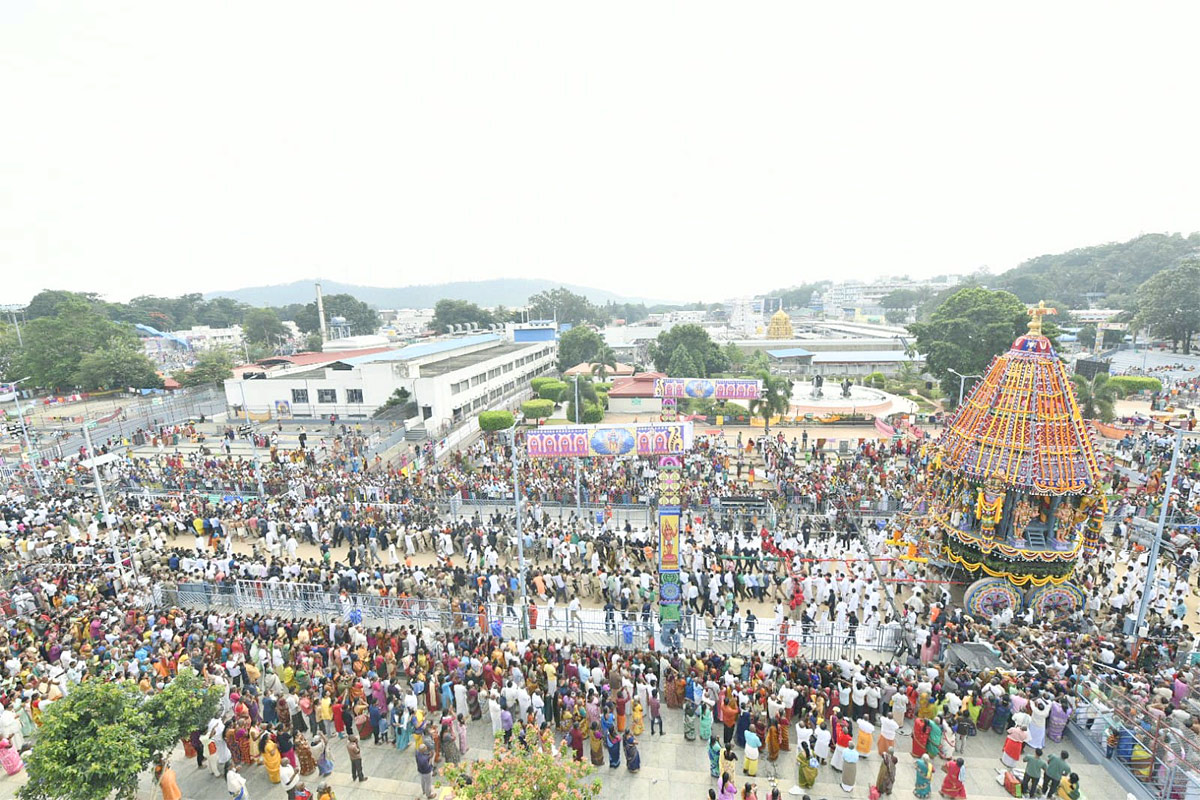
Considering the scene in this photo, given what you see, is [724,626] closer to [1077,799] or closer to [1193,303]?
[1077,799]

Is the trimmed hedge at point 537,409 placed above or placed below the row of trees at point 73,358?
below

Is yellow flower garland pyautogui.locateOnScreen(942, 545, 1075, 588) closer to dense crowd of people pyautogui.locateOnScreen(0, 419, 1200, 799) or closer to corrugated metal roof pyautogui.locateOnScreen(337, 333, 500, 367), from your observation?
dense crowd of people pyautogui.locateOnScreen(0, 419, 1200, 799)

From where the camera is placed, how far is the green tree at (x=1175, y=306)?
5203cm

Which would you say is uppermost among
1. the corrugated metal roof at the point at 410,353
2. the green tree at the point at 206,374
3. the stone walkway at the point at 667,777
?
the corrugated metal roof at the point at 410,353

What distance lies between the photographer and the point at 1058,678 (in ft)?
35.3

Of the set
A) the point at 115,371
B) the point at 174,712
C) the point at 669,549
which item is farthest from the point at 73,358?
the point at 669,549

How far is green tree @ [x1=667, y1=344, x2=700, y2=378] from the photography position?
1949 inches

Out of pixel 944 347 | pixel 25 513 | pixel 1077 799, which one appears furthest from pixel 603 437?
pixel 944 347

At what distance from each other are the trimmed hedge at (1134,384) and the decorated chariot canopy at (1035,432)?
3638 cm

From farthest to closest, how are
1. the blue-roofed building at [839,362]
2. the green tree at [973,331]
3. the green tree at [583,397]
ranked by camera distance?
the blue-roofed building at [839,362] < the green tree at [583,397] < the green tree at [973,331]

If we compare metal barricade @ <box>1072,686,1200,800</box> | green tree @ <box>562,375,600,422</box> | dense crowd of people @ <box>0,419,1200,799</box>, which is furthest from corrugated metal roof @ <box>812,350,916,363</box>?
metal barricade @ <box>1072,686,1200,800</box>

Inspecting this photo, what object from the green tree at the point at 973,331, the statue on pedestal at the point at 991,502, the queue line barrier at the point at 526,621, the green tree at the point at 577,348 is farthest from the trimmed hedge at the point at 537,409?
the statue on pedestal at the point at 991,502

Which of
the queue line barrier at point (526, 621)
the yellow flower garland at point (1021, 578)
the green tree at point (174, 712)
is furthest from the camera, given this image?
the yellow flower garland at point (1021, 578)

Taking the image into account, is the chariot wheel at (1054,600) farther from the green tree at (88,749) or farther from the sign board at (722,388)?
the sign board at (722,388)
